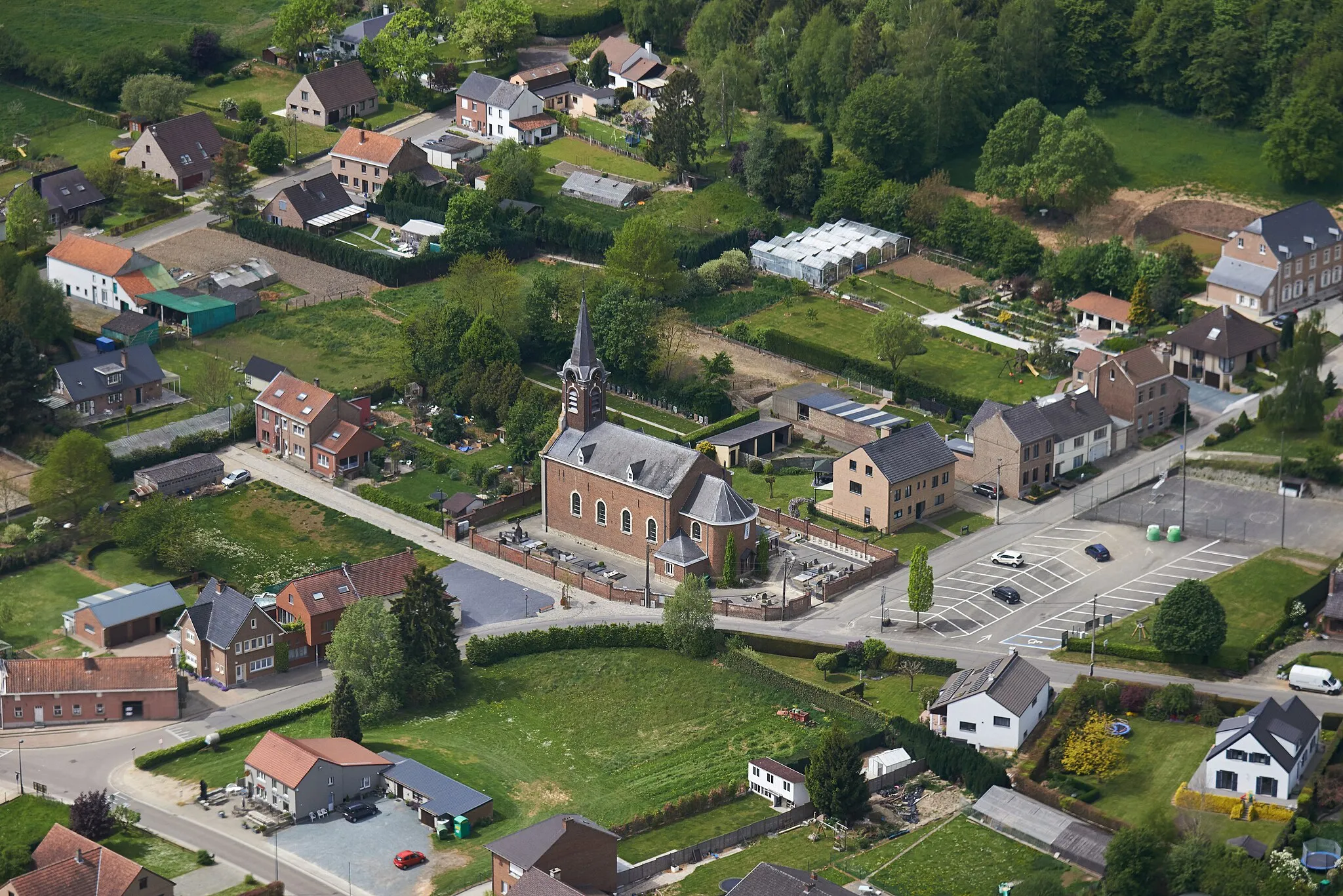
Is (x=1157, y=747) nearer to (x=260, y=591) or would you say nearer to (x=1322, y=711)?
(x=1322, y=711)

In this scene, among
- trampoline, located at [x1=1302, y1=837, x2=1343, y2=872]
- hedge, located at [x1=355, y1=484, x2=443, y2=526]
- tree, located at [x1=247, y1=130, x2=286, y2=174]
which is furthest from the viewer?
tree, located at [x1=247, y1=130, x2=286, y2=174]

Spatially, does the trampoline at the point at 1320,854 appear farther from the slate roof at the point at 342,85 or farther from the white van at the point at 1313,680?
the slate roof at the point at 342,85

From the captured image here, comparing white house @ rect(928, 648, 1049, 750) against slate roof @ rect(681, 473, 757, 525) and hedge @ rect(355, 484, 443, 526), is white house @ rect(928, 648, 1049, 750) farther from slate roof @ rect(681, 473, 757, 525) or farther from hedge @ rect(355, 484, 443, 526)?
hedge @ rect(355, 484, 443, 526)

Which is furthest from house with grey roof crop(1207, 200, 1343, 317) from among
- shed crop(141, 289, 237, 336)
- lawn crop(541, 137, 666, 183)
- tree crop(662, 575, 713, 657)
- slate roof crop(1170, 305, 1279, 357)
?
shed crop(141, 289, 237, 336)

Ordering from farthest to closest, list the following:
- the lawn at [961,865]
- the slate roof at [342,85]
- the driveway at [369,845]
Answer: the slate roof at [342,85], the driveway at [369,845], the lawn at [961,865]

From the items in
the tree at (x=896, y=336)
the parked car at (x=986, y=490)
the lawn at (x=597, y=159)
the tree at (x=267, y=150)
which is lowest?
the parked car at (x=986, y=490)

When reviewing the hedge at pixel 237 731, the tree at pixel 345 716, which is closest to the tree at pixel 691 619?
the tree at pixel 345 716

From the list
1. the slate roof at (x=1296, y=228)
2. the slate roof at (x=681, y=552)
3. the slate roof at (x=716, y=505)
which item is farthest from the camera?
the slate roof at (x=1296, y=228)
